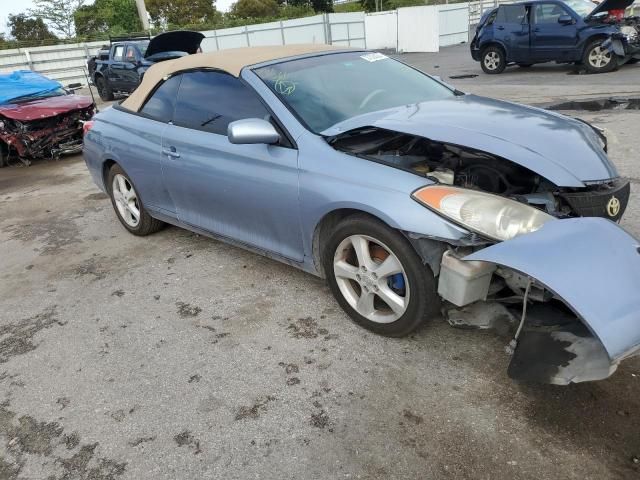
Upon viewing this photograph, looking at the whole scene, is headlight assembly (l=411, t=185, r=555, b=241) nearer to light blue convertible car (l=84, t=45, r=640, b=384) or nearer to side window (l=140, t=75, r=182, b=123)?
light blue convertible car (l=84, t=45, r=640, b=384)

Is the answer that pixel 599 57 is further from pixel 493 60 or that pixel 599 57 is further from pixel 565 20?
pixel 493 60

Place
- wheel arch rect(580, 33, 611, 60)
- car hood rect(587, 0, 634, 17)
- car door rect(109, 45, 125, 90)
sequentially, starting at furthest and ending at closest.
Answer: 1. car door rect(109, 45, 125, 90)
2. wheel arch rect(580, 33, 611, 60)
3. car hood rect(587, 0, 634, 17)

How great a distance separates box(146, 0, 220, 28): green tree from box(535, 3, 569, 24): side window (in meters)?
41.3

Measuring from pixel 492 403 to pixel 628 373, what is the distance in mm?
706

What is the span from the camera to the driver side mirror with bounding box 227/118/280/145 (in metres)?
3.06

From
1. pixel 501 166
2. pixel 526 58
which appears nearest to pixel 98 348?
pixel 501 166

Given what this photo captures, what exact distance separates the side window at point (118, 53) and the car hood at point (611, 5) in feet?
39.8

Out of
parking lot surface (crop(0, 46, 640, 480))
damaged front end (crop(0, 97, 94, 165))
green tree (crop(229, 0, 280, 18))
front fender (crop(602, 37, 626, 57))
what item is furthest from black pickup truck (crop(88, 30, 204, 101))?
green tree (crop(229, 0, 280, 18))

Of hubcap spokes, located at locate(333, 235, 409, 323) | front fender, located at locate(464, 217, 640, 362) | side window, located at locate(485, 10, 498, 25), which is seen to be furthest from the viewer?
side window, located at locate(485, 10, 498, 25)

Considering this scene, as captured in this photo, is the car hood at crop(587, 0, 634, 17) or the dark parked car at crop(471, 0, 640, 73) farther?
the dark parked car at crop(471, 0, 640, 73)

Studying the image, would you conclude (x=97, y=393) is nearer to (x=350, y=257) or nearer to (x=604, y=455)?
(x=350, y=257)

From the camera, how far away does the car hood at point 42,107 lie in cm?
863

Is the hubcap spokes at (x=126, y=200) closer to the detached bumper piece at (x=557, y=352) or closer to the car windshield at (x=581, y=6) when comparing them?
the detached bumper piece at (x=557, y=352)

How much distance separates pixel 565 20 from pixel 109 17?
30881 millimetres
